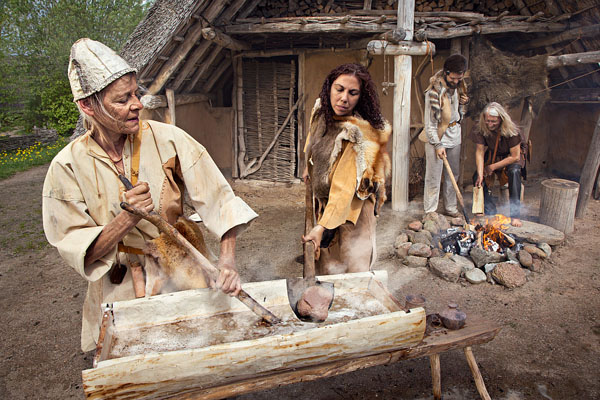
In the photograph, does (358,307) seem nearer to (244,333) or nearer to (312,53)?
(244,333)

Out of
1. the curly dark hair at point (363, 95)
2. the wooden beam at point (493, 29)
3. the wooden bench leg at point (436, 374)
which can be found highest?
the wooden beam at point (493, 29)

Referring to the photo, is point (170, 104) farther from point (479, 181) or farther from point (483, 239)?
point (483, 239)

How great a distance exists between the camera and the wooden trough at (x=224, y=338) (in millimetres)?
1583

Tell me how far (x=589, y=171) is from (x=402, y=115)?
2.59 metres

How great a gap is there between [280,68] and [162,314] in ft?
21.3

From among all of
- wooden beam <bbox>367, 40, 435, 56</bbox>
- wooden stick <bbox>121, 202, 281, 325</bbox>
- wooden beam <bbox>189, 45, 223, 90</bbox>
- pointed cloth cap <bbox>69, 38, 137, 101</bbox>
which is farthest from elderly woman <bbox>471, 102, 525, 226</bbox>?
pointed cloth cap <bbox>69, 38, 137, 101</bbox>

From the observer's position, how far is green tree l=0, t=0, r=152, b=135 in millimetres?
14664

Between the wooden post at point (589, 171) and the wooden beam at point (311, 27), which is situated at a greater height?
the wooden beam at point (311, 27)

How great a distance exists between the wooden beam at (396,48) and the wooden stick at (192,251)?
4.71 m

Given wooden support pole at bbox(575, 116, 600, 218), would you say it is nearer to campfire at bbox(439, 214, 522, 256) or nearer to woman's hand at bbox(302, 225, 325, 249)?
campfire at bbox(439, 214, 522, 256)

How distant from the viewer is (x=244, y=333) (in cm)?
204

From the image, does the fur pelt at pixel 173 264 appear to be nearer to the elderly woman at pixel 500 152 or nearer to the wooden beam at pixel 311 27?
the elderly woman at pixel 500 152

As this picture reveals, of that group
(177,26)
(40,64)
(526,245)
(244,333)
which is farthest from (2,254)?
(40,64)

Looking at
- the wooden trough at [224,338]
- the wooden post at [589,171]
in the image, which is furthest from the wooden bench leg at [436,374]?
the wooden post at [589,171]
